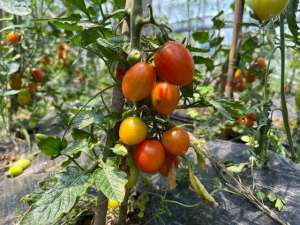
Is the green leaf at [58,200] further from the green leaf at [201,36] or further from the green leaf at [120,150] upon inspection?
the green leaf at [201,36]

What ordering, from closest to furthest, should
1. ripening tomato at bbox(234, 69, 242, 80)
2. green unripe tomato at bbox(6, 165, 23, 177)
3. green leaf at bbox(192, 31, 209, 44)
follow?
green unripe tomato at bbox(6, 165, 23, 177)
green leaf at bbox(192, 31, 209, 44)
ripening tomato at bbox(234, 69, 242, 80)

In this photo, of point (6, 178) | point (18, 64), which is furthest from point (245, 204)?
point (18, 64)

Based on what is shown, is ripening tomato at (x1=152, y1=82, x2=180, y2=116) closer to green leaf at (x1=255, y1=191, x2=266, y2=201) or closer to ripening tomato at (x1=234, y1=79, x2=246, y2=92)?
green leaf at (x1=255, y1=191, x2=266, y2=201)

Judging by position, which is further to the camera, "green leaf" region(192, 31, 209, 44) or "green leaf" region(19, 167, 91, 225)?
"green leaf" region(192, 31, 209, 44)

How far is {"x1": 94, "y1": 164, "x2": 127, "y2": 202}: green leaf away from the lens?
2.45 feet

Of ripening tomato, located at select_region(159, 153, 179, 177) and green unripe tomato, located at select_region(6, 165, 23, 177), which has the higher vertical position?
ripening tomato, located at select_region(159, 153, 179, 177)

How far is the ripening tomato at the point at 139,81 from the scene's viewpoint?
0.75 meters

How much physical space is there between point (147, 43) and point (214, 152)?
2.33 feet

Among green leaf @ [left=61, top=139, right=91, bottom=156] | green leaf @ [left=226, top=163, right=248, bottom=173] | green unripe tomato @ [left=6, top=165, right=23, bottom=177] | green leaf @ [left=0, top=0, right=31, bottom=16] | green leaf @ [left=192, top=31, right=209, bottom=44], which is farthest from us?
green leaf @ [left=192, top=31, right=209, bottom=44]

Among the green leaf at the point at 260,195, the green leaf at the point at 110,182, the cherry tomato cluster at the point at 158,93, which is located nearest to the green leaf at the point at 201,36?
the green leaf at the point at 260,195

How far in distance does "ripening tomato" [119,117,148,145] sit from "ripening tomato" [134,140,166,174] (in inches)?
0.8

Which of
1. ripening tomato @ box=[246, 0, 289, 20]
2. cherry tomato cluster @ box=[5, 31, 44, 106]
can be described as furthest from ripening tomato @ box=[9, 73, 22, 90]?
ripening tomato @ box=[246, 0, 289, 20]

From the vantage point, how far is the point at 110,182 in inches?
30.5

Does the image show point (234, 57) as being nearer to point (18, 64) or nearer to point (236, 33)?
point (236, 33)
